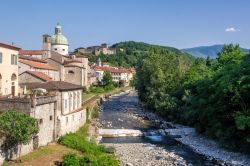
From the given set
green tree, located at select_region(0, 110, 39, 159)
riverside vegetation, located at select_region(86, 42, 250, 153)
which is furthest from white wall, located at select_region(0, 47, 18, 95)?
riverside vegetation, located at select_region(86, 42, 250, 153)

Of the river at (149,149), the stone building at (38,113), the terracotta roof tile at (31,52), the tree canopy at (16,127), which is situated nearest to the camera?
the tree canopy at (16,127)

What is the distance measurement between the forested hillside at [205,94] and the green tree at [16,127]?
17549 mm

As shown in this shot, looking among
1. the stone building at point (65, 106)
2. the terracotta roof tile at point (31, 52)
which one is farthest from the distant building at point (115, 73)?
the stone building at point (65, 106)

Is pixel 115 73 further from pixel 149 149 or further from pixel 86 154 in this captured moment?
pixel 86 154

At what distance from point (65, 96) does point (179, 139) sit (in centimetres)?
1427

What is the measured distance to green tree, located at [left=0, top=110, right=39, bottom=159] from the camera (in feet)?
89.6

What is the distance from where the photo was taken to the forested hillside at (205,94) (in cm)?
3716

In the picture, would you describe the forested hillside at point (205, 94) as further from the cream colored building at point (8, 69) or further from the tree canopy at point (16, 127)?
the cream colored building at point (8, 69)

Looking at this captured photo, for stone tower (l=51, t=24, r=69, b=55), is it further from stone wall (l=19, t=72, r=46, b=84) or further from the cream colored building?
the cream colored building

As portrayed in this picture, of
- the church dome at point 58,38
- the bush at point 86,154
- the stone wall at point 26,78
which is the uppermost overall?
the church dome at point 58,38

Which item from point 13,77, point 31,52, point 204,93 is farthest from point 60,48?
point 204,93

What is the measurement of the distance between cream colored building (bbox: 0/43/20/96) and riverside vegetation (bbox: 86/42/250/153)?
20.2m

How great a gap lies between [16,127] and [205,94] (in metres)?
25.1

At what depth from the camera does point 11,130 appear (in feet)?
89.8
